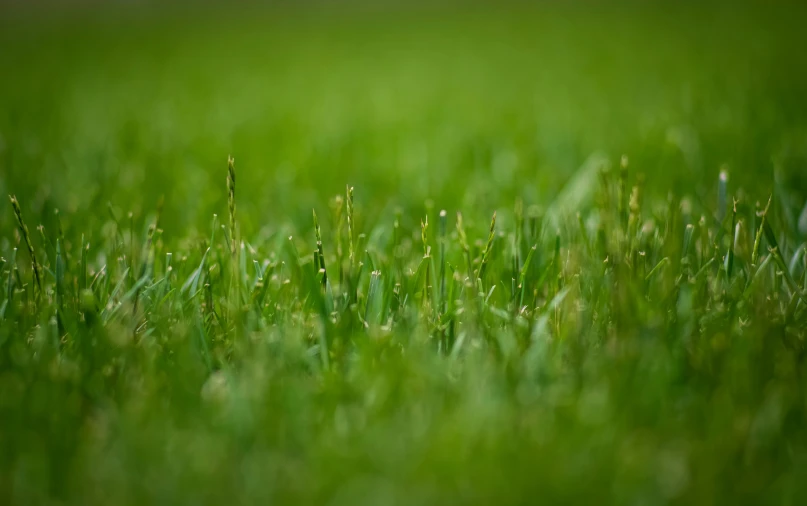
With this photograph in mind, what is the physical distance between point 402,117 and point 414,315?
7.54ft

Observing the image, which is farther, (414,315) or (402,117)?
(402,117)

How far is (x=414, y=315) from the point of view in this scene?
1.17 meters

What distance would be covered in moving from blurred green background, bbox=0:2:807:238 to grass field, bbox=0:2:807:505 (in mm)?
23

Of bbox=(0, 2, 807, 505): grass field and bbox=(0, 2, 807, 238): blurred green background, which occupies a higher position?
bbox=(0, 2, 807, 238): blurred green background

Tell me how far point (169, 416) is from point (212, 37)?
8236 mm

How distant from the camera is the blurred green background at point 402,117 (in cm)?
216

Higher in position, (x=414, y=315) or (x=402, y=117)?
(x=402, y=117)

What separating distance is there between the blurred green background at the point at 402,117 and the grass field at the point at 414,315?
23 mm

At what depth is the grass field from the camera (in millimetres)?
811

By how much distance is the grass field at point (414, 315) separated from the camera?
811mm

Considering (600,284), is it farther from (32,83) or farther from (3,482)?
(32,83)

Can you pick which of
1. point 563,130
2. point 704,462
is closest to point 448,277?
point 704,462

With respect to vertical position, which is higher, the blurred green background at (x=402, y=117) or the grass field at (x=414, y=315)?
the blurred green background at (x=402, y=117)

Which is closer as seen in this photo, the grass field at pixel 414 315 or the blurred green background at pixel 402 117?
the grass field at pixel 414 315
